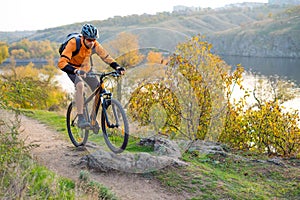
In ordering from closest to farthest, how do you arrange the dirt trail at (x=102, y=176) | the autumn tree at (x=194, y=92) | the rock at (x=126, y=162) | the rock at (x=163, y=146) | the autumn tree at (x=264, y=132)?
the dirt trail at (x=102, y=176) → the rock at (x=126, y=162) → the rock at (x=163, y=146) → the autumn tree at (x=194, y=92) → the autumn tree at (x=264, y=132)

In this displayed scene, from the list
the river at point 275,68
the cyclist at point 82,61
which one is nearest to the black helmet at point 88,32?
the cyclist at point 82,61

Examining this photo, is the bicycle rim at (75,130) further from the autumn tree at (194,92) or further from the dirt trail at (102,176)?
the autumn tree at (194,92)

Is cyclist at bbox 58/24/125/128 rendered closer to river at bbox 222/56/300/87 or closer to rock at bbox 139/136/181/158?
rock at bbox 139/136/181/158

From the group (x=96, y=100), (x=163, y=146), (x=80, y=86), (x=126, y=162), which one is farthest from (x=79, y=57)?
(x=163, y=146)

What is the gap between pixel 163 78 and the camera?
29.2ft

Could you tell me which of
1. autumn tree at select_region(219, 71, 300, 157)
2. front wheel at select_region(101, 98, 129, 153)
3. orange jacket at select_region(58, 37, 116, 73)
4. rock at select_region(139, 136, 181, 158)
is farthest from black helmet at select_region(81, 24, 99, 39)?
autumn tree at select_region(219, 71, 300, 157)

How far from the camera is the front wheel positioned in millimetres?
5934

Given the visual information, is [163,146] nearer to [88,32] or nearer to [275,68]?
[88,32]

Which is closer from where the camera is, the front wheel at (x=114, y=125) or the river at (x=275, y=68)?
the front wheel at (x=114, y=125)

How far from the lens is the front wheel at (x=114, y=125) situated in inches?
234

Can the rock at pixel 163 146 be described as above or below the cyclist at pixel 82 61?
below

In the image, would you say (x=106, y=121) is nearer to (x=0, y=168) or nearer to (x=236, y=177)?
(x=0, y=168)

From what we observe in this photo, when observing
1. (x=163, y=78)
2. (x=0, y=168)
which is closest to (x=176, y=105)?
(x=163, y=78)

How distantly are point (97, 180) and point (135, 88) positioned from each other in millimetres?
2395
